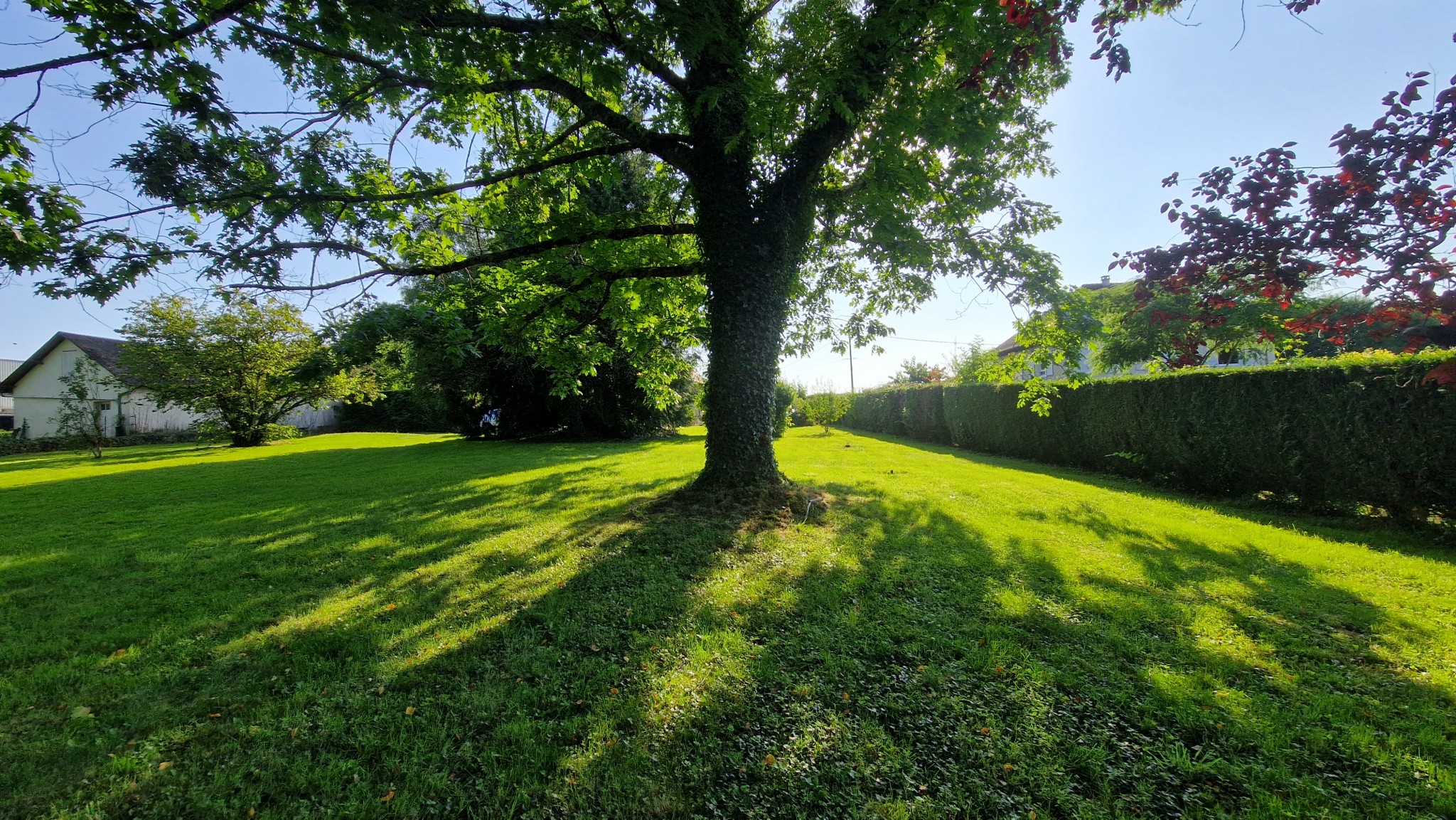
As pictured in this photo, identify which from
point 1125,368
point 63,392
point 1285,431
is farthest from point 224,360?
point 1125,368

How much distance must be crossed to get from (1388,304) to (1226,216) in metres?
1.01

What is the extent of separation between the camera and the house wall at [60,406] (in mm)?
23922

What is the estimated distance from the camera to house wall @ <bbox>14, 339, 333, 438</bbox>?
942 inches

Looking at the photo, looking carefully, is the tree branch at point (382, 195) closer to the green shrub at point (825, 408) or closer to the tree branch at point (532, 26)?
the tree branch at point (532, 26)

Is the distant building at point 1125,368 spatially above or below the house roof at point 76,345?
below

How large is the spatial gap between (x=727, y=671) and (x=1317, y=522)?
8.49 metres

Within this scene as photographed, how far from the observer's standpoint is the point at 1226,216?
3.40m

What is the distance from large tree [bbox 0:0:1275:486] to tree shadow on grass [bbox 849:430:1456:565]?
421 cm

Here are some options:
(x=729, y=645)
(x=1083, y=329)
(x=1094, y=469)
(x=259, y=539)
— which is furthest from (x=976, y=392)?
(x=259, y=539)

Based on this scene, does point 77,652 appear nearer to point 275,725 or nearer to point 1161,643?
point 275,725

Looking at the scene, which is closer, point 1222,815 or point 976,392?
point 1222,815

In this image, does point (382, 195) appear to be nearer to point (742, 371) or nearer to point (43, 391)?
point (742, 371)

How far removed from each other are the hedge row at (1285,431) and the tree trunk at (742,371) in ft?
18.6

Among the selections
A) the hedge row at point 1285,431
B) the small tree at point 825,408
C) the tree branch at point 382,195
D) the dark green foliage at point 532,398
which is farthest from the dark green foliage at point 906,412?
the tree branch at point 382,195
